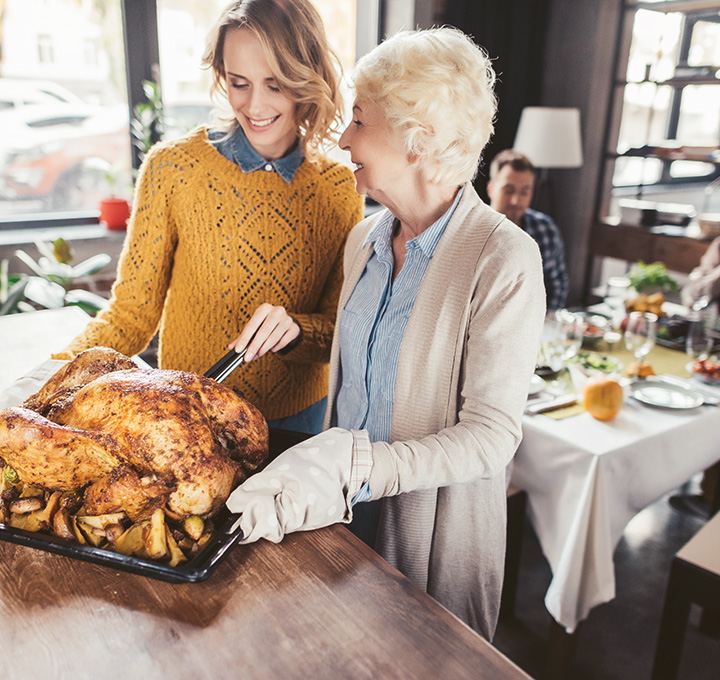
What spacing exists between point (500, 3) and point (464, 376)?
13.9 ft

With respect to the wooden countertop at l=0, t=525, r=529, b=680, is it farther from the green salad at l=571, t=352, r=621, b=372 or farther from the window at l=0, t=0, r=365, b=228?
the window at l=0, t=0, r=365, b=228

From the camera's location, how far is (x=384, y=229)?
130 centimetres

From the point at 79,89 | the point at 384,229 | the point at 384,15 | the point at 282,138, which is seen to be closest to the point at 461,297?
the point at 384,229

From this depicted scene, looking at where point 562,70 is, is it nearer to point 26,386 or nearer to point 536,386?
point 536,386

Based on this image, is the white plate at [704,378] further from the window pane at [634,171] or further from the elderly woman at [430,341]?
the window pane at [634,171]

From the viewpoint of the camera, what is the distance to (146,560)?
736mm

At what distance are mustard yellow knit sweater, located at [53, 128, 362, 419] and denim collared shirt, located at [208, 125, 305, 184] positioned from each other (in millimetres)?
15

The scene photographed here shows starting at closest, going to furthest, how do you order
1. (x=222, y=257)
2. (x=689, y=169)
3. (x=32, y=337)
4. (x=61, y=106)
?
(x=222, y=257)
(x=32, y=337)
(x=61, y=106)
(x=689, y=169)

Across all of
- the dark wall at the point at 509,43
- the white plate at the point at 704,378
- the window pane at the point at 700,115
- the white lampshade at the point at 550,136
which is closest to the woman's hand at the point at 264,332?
the white plate at the point at 704,378

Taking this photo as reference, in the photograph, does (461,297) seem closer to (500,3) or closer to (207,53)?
(207,53)

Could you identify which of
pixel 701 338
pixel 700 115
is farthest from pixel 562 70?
pixel 701 338

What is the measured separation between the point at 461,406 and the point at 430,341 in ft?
0.44

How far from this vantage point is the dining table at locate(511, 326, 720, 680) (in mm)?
1762

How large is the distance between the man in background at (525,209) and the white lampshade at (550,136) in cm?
102
